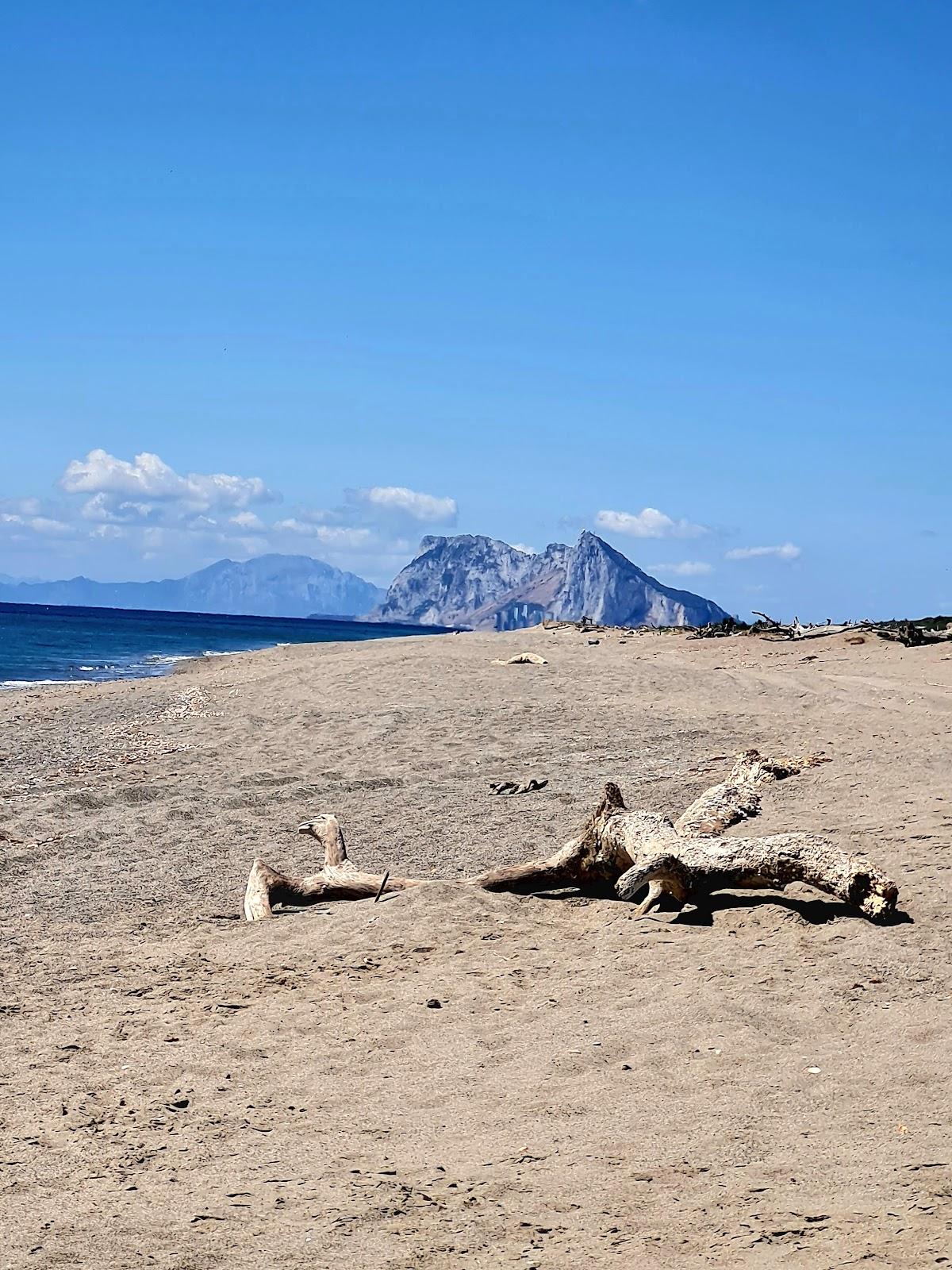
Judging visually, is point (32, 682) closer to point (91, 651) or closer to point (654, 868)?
point (91, 651)

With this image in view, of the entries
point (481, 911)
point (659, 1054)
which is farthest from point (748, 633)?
point (659, 1054)

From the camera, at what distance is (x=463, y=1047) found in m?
5.20

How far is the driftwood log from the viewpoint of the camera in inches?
253

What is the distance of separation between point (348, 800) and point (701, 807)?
14.0 ft

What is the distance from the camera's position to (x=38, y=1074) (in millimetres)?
5141

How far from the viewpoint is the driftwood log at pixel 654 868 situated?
21.1 feet

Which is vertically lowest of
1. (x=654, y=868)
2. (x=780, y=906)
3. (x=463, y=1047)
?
(x=463, y=1047)

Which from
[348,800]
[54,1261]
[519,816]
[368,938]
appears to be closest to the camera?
[54,1261]

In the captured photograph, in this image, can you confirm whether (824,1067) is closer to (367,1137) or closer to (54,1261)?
(367,1137)

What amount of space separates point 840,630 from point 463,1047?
70.1ft

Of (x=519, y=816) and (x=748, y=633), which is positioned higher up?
(x=748, y=633)

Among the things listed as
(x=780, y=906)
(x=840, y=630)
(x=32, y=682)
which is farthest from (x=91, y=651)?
(x=780, y=906)

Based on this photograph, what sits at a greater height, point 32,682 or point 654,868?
point 654,868

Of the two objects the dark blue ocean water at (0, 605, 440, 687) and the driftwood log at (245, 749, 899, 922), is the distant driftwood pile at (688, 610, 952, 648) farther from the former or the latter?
the dark blue ocean water at (0, 605, 440, 687)
